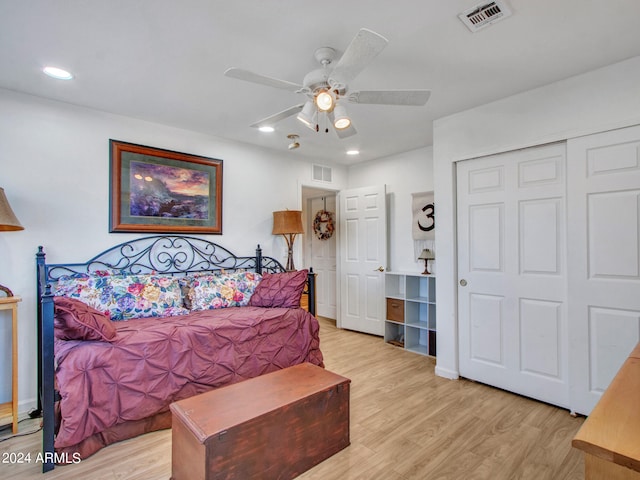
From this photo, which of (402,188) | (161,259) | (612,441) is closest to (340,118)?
(612,441)

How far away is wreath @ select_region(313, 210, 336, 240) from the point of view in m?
5.50

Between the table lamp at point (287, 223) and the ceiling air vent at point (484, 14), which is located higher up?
the ceiling air vent at point (484, 14)

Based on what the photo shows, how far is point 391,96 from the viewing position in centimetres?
202

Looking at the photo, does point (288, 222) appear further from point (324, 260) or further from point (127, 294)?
point (324, 260)

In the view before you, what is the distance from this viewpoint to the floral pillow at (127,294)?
8.46 feet

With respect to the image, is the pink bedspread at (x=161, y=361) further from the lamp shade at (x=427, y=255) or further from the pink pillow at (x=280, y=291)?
the lamp shade at (x=427, y=255)

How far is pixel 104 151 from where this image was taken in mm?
2980

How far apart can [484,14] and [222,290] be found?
288cm

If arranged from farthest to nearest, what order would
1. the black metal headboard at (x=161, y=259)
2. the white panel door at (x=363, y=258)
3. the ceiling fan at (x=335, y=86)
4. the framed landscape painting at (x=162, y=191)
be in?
the white panel door at (x=363, y=258) → the framed landscape painting at (x=162, y=191) → the black metal headboard at (x=161, y=259) → the ceiling fan at (x=335, y=86)

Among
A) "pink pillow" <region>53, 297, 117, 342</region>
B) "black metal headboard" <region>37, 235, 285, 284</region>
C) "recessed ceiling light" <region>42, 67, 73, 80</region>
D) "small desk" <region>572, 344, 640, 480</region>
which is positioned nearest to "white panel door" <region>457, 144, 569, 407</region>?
"small desk" <region>572, 344, 640, 480</region>

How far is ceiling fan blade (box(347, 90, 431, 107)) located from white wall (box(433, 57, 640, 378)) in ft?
3.91

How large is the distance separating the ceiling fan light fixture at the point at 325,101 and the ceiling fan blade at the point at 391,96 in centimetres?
20

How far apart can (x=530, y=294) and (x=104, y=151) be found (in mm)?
3822

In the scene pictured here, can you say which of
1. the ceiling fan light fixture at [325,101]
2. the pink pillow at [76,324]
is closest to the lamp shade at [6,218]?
the pink pillow at [76,324]
